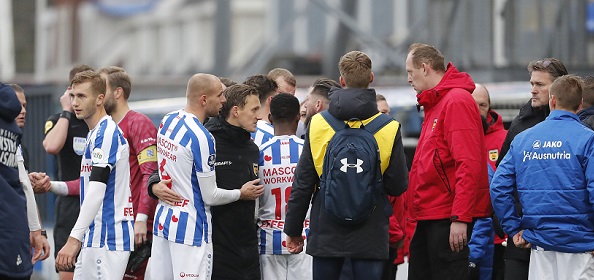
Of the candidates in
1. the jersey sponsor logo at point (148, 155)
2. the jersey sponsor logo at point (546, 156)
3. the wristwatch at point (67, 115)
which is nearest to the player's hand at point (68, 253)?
the jersey sponsor logo at point (148, 155)

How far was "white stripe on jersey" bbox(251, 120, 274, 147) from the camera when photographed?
9.12 metres

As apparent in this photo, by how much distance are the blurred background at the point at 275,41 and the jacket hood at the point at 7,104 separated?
588 cm

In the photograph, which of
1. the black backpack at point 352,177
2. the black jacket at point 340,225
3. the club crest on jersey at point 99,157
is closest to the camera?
the black backpack at point 352,177

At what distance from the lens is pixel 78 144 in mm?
10109

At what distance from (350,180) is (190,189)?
1166mm

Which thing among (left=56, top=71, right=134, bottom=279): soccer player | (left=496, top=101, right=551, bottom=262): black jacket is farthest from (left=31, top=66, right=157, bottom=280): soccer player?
(left=496, top=101, right=551, bottom=262): black jacket

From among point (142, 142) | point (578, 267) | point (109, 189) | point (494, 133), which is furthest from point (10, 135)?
point (494, 133)

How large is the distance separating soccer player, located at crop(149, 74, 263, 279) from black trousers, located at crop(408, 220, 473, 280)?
1.14m

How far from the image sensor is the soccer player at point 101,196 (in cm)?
836

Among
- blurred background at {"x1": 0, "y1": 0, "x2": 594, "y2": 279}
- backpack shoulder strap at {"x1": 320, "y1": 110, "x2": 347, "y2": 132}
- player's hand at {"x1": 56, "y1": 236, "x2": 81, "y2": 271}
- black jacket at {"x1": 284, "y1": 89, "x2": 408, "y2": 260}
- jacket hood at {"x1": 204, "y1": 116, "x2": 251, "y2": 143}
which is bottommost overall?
player's hand at {"x1": 56, "y1": 236, "x2": 81, "y2": 271}

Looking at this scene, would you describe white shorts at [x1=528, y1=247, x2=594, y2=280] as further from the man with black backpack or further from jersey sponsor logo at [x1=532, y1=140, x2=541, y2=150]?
the man with black backpack

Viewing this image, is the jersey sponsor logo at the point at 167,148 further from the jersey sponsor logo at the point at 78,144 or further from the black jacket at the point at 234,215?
the jersey sponsor logo at the point at 78,144

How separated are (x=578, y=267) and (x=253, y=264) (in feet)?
6.91

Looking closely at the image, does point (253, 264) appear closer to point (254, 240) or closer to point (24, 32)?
point (254, 240)
